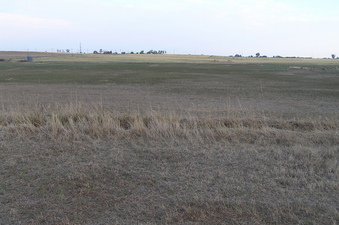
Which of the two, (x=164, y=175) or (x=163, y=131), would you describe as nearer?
(x=164, y=175)

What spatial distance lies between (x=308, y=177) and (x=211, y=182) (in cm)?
154

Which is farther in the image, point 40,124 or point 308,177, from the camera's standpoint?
point 40,124

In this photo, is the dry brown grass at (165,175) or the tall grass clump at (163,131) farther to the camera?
the tall grass clump at (163,131)

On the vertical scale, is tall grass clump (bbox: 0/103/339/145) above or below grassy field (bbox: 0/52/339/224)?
above

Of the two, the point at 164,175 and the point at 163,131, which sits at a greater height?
the point at 163,131

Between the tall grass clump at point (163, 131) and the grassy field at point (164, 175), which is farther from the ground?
the tall grass clump at point (163, 131)

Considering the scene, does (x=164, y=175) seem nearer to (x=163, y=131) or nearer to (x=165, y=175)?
(x=165, y=175)

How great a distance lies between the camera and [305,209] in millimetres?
4086

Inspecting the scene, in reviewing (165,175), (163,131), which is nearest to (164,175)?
(165,175)

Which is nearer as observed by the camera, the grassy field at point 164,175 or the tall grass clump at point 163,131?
the grassy field at point 164,175

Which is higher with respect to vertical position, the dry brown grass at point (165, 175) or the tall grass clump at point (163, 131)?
the tall grass clump at point (163, 131)

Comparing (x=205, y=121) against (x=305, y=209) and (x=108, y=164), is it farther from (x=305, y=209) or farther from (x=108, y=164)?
(x=305, y=209)

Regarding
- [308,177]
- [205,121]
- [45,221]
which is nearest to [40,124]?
[205,121]

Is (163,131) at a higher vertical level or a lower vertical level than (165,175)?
higher
